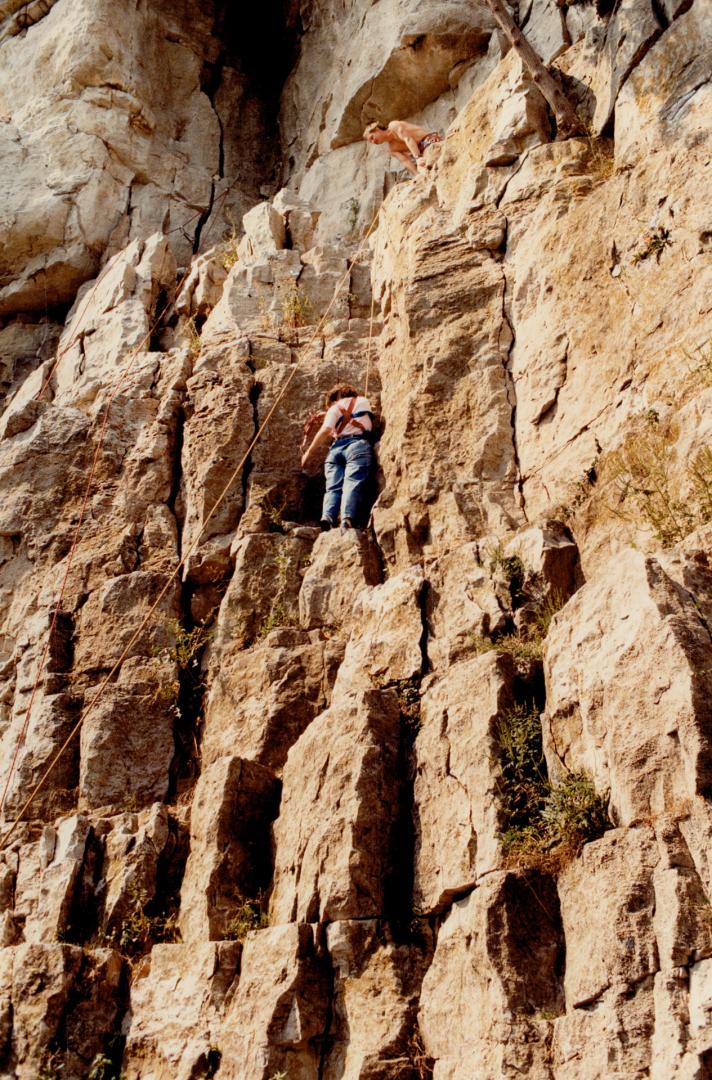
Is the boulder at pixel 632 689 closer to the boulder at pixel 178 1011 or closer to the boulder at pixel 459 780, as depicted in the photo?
the boulder at pixel 459 780

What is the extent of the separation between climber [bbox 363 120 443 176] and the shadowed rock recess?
34.6 inches

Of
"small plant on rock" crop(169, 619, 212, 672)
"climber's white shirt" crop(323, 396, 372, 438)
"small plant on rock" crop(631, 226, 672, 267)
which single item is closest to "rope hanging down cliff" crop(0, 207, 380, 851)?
"small plant on rock" crop(169, 619, 212, 672)

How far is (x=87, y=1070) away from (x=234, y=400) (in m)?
A: 6.42

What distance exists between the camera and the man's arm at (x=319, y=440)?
434 inches

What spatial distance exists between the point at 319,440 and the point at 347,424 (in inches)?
13.5

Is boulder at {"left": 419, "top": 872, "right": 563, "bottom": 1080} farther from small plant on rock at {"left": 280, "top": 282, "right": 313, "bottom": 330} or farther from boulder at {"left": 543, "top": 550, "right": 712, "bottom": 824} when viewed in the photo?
small plant on rock at {"left": 280, "top": 282, "right": 313, "bottom": 330}

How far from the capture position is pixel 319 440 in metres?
11.1

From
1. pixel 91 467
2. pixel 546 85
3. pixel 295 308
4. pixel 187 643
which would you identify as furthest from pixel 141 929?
pixel 546 85

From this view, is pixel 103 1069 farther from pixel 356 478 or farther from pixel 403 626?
pixel 356 478

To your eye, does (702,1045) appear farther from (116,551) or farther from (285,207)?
(285,207)

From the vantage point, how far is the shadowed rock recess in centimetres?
619

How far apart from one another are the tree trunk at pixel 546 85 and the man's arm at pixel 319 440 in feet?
12.1

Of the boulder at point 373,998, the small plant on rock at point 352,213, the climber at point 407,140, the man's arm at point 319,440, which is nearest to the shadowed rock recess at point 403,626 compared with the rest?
the boulder at point 373,998

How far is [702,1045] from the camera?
5043 mm
